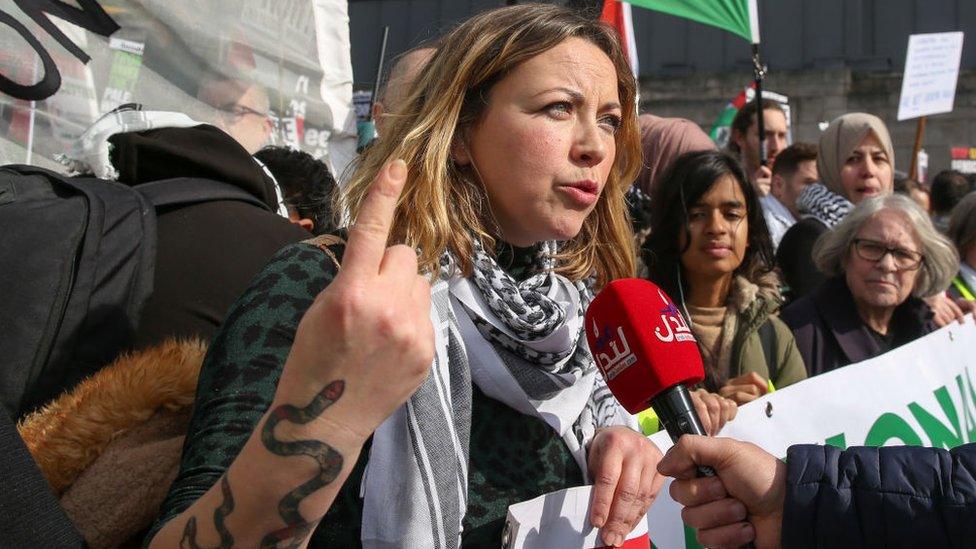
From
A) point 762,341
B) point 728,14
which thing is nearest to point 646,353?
point 762,341

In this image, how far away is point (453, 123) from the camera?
1.84 metres

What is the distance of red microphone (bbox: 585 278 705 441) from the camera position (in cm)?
158

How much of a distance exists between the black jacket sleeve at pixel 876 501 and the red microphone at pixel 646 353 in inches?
12.2

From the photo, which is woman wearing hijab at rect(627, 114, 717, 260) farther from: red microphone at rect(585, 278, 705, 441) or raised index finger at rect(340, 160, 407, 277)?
raised index finger at rect(340, 160, 407, 277)

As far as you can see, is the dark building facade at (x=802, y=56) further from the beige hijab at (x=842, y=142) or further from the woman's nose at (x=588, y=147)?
the woman's nose at (x=588, y=147)

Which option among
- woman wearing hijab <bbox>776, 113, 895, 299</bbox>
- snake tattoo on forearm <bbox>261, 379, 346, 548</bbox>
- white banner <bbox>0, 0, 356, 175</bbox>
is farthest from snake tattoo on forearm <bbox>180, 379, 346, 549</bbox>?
woman wearing hijab <bbox>776, 113, 895, 299</bbox>

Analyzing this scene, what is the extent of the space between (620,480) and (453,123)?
72cm

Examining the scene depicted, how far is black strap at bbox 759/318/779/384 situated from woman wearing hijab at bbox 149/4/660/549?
116 centimetres

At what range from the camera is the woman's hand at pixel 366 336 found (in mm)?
1085

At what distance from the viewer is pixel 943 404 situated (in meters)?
3.14

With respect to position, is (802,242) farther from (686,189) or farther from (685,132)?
(686,189)

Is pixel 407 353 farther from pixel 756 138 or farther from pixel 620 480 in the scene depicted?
pixel 756 138

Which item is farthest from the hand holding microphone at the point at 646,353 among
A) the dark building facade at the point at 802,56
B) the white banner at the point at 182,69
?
the dark building facade at the point at 802,56

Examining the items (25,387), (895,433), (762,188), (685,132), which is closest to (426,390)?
(25,387)
